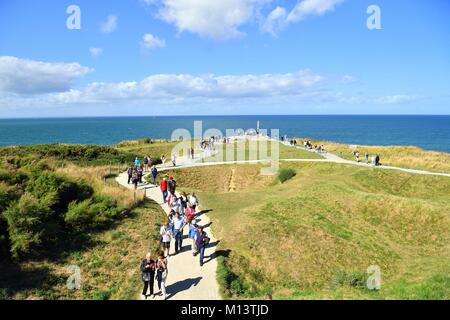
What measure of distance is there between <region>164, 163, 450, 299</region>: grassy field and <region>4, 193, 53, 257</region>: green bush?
27.4ft

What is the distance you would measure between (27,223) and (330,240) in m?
15.6

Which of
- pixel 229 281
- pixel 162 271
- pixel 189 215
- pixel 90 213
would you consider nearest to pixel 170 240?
pixel 189 215

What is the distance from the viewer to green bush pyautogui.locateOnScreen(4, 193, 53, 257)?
45.3ft

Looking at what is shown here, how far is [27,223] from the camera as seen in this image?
1468cm

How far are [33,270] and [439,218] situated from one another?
78.0 ft

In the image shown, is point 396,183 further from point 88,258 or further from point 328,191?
point 88,258

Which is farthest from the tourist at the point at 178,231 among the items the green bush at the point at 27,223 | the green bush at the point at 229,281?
the green bush at the point at 27,223

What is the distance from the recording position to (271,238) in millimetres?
17953

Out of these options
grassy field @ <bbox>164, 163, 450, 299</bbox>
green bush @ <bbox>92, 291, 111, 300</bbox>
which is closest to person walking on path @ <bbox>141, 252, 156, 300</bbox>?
green bush @ <bbox>92, 291, 111, 300</bbox>

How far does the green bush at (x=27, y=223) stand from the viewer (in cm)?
1380

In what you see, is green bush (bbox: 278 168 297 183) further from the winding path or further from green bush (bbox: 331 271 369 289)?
green bush (bbox: 331 271 369 289)
